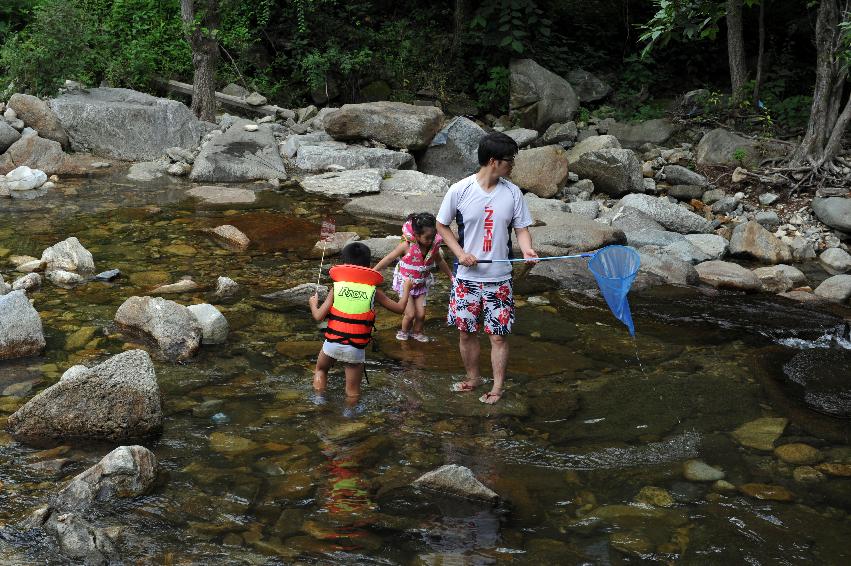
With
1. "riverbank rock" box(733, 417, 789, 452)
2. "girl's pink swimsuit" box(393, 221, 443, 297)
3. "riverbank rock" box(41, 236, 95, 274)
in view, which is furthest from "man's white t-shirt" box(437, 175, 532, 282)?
"riverbank rock" box(41, 236, 95, 274)

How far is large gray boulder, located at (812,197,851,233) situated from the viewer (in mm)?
11141

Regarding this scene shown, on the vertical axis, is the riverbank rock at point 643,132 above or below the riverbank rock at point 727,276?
above

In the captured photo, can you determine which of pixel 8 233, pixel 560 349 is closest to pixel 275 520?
pixel 560 349

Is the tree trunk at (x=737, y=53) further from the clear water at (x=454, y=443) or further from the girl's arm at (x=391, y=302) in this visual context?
the girl's arm at (x=391, y=302)

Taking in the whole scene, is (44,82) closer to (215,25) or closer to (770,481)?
(215,25)

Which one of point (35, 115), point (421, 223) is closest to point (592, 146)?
point (421, 223)

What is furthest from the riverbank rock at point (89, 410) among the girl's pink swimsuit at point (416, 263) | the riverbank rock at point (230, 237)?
the riverbank rock at point (230, 237)

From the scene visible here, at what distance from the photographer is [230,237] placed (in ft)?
31.7

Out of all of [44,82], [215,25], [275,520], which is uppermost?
[215,25]

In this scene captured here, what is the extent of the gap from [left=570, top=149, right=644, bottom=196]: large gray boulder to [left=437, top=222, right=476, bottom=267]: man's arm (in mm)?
7922

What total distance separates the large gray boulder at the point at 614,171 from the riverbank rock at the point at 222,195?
5.18 meters

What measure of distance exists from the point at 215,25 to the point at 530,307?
8.99 meters

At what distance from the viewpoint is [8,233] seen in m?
9.48

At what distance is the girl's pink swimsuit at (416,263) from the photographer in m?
6.62
